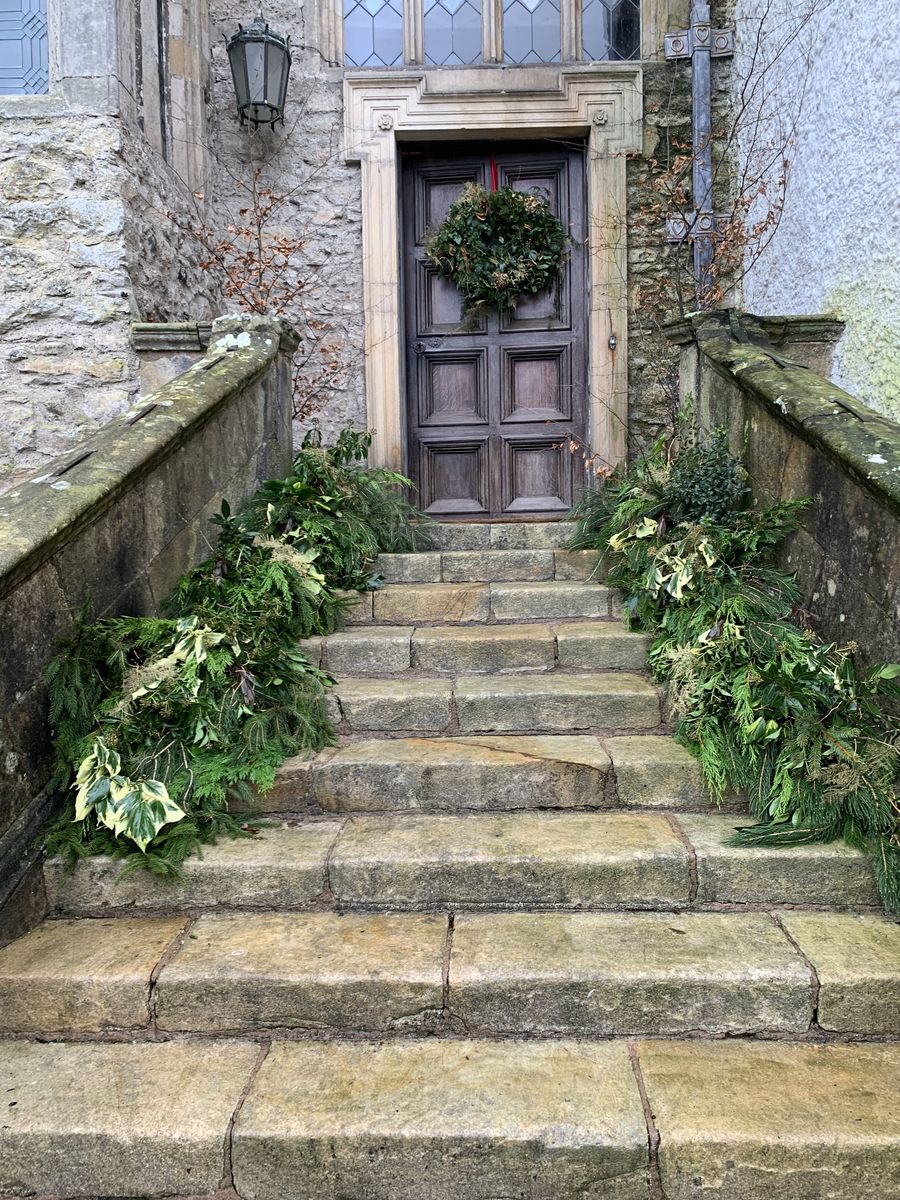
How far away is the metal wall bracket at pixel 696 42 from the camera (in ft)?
16.9

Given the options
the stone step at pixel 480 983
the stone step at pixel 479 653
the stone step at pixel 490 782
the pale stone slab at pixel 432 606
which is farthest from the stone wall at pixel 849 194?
the stone step at pixel 480 983

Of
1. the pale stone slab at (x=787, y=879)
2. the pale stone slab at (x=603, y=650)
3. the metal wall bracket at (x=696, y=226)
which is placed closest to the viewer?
the pale stone slab at (x=787, y=879)

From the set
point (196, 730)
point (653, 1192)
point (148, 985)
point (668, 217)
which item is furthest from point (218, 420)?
point (668, 217)

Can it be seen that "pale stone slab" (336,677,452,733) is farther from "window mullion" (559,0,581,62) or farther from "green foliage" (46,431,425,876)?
"window mullion" (559,0,581,62)

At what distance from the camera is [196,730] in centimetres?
238

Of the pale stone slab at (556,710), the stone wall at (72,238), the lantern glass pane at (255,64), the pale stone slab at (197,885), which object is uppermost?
the lantern glass pane at (255,64)

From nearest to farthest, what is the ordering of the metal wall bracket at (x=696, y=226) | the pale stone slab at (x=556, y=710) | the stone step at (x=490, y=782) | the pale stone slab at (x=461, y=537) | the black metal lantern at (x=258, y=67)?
the stone step at (x=490, y=782) → the pale stone slab at (x=556, y=710) → the pale stone slab at (x=461, y=537) → the black metal lantern at (x=258, y=67) → the metal wall bracket at (x=696, y=226)

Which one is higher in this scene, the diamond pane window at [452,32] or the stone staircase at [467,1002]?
the diamond pane window at [452,32]

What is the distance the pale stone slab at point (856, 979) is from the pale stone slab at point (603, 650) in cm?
127

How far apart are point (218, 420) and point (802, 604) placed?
2.35 m

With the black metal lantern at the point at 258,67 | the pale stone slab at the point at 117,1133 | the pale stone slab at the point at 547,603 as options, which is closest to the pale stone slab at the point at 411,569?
the pale stone slab at the point at 547,603

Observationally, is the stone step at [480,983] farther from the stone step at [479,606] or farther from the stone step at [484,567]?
the stone step at [484,567]

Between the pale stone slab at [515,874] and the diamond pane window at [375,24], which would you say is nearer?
the pale stone slab at [515,874]

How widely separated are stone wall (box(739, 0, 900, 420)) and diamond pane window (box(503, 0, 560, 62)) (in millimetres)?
1447
